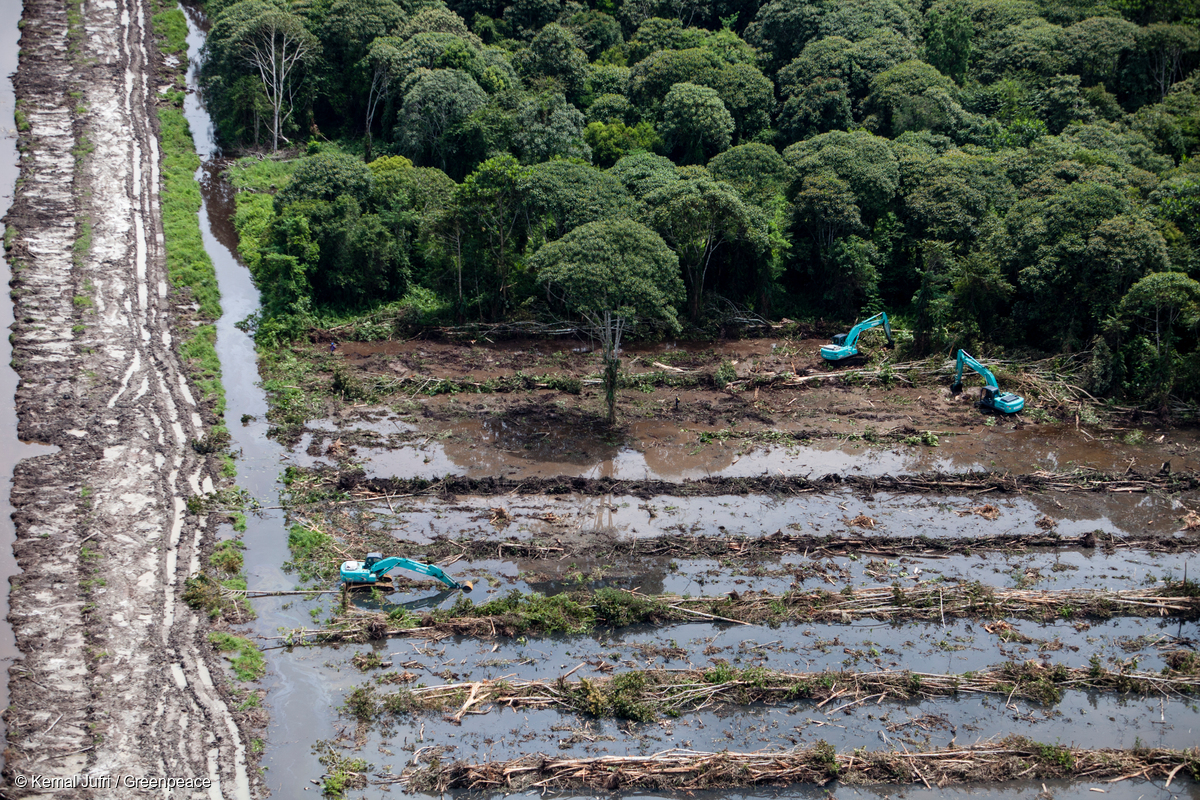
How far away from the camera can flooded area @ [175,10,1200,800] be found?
18172mm

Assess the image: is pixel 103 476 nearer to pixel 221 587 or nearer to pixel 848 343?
pixel 221 587

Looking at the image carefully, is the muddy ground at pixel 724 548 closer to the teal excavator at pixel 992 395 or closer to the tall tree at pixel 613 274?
the teal excavator at pixel 992 395

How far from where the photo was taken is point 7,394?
2616 centimetres

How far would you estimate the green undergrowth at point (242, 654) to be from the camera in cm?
1884

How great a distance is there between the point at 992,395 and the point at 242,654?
20456 mm

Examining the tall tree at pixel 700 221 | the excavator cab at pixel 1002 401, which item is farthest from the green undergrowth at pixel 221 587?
the excavator cab at pixel 1002 401

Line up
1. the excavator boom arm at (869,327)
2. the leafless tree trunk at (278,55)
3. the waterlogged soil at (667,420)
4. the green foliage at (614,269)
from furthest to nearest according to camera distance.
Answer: the leafless tree trunk at (278,55) → the excavator boom arm at (869,327) → the green foliage at (614,269) → the waterlogged soil at (667,420)

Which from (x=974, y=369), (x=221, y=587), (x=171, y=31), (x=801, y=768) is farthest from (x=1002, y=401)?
(x=171, y=31)

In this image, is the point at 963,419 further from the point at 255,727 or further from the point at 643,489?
the point at 255,727

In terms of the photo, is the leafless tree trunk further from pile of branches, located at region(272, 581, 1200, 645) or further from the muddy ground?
pile of branches, located at region(272, 581, 1200, 645)

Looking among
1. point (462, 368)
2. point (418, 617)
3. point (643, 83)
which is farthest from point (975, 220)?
point (418, 617)

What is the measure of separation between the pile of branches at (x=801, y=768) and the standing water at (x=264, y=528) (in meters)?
1.83

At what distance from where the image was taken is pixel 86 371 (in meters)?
27.4

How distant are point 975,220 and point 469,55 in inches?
772
